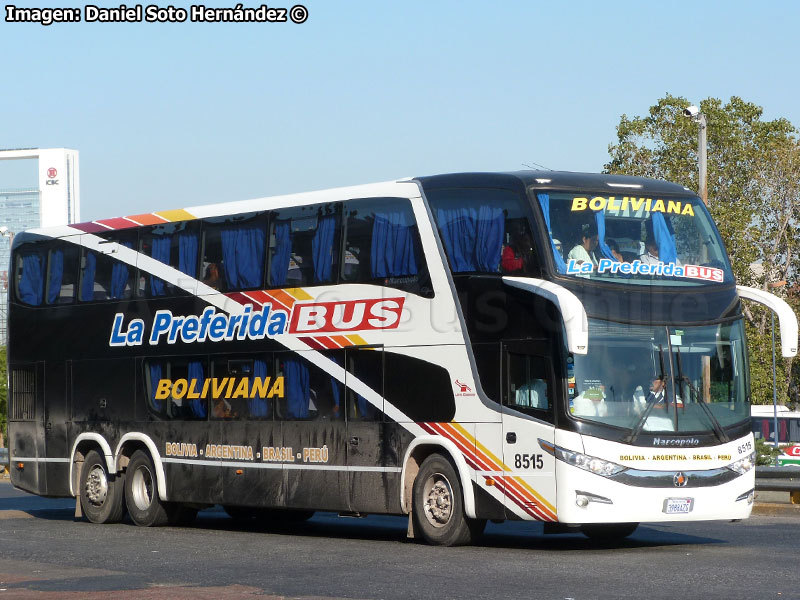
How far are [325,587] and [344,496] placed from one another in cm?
555

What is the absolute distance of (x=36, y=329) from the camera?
23312mm

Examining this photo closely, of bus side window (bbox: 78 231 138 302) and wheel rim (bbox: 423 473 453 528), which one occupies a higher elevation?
bus side window (bbox: 78 231 138 302)

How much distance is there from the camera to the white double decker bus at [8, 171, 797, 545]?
Result: 1566cm

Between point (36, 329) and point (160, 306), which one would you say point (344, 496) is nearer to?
point (160, 306)

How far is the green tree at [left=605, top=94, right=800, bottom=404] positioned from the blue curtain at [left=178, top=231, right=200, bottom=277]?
44.8 m

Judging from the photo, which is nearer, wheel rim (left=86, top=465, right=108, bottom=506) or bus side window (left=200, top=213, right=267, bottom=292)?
bus side window (left=200, top=213, right=267, bottom=292)

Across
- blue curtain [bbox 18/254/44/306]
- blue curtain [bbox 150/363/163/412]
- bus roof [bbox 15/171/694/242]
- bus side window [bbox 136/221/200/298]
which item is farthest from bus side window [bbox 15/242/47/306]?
bus roof [bbox 15/171/694/242]

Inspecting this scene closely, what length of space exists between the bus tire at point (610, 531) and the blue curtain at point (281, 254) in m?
4.87

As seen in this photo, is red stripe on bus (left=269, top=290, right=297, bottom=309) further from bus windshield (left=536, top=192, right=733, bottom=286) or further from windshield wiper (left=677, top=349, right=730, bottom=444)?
windshield wiper (left=677, top=349, right=730, bottom=444)

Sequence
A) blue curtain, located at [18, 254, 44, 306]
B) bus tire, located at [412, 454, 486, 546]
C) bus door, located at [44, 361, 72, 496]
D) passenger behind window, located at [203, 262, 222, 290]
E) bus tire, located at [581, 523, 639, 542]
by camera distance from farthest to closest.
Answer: blue curtain, located at [18, 254, 44, 306]
bus door, located at [44, 361, 72, 496]
passenger behind window, located at [203, 262, 222, 290]
bus tire, located at [581, 523, 639, 542]
bus tire, located at [412, 454, 486, 546]

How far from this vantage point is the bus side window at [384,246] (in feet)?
56.5

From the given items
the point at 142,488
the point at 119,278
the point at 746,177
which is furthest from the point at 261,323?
the point at 746,177

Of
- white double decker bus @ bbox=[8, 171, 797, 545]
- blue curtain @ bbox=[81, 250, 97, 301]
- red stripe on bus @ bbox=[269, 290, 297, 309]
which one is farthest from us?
blue curtain @ bbox=[81, 250, 97, 301]

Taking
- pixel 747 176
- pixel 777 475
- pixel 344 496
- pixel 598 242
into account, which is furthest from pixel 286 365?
pixel 747 176
